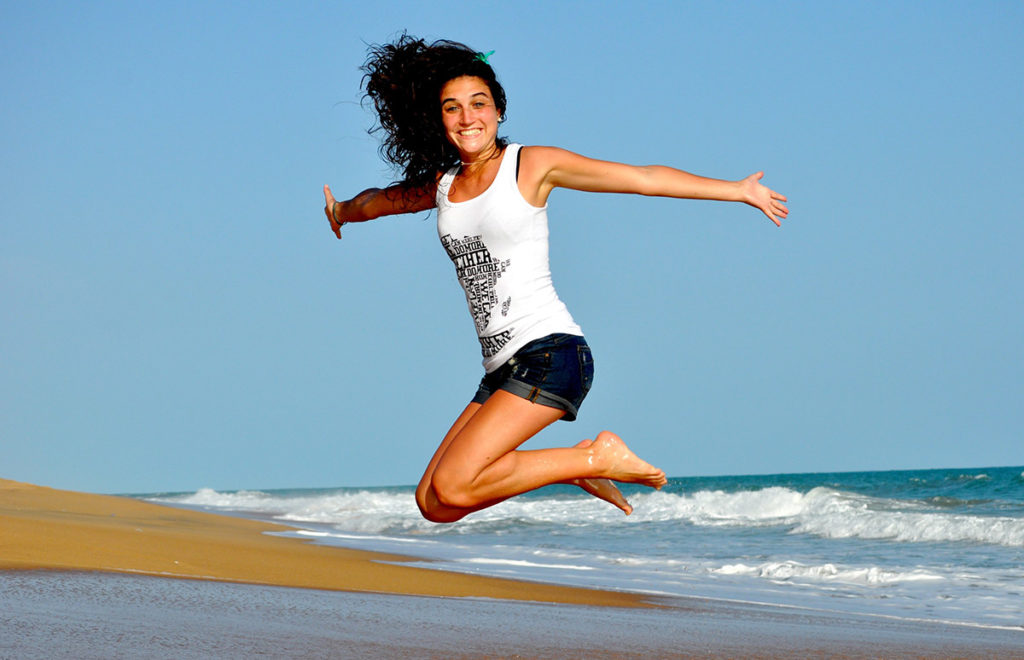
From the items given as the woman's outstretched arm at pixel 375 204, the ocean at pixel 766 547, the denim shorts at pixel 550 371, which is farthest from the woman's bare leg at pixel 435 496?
the ocean at pixel 766 547

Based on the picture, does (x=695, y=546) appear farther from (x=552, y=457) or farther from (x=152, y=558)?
(x=552, y=457)

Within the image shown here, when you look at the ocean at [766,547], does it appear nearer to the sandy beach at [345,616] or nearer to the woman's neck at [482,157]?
the sandy beach at [345,616]

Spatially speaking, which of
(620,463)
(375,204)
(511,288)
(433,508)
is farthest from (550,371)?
(375,204)

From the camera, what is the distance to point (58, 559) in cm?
623

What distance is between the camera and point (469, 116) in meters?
4.16

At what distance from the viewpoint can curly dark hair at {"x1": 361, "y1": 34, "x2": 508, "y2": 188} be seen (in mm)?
4312

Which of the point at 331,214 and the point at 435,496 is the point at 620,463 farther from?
the point at 331,214

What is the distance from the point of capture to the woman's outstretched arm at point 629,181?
3.95 metres

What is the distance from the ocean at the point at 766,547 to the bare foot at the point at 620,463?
3.57 m

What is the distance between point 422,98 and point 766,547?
30.8 ft

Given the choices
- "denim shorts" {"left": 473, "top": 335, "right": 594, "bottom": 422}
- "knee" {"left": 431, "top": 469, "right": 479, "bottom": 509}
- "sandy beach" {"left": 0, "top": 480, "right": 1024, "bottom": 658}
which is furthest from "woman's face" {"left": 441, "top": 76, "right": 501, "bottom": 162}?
"sandy beach" {"left": 0, "top": 480, "right": 1024, "bottom": 658}

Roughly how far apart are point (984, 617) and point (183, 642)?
558 cm

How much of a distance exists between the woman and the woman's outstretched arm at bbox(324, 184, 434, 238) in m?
0.17

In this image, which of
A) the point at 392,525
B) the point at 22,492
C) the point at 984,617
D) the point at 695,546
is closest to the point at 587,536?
the point at 695,546
